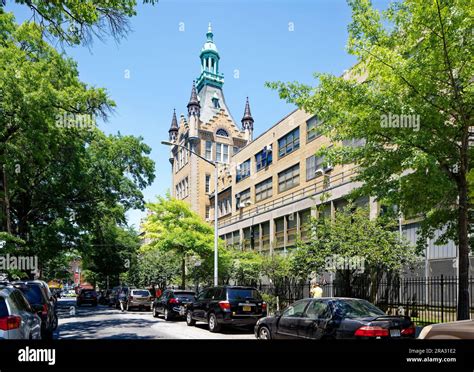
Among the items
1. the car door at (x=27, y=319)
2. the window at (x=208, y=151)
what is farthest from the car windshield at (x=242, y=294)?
the window at (x=208, y=151)

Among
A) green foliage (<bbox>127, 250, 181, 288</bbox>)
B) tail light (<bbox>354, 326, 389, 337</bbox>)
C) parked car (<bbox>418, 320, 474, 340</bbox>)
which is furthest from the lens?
green foliage (<bbox>127, 250, 181, 288</bbox>)

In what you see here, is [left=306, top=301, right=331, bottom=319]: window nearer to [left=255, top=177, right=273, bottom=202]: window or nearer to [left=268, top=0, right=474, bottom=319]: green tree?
[left=268, top=0, right=474, bottom=319]: green tree

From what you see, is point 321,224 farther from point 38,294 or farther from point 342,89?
point 38,294

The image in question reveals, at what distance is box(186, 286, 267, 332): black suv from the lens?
15781mm

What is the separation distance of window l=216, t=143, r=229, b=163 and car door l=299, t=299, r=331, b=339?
5293 cm

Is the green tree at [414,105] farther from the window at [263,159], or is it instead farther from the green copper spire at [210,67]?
the green copper spire at [210,67]

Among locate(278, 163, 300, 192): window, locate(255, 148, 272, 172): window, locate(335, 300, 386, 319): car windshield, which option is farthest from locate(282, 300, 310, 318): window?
locate(255, 148, 272, 172): window

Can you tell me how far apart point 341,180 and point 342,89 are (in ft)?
59.0

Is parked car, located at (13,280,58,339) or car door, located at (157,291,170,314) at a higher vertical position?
parked car, located at (13,280,58,339)

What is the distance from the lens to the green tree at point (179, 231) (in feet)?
101

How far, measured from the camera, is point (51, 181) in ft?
95.1

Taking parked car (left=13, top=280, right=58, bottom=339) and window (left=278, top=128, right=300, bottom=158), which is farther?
window (left=278, top=128, right=300, bottom=158)

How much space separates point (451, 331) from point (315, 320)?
397 cm

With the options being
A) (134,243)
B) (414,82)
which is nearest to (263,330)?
(414,82)
